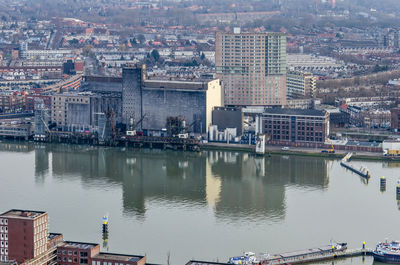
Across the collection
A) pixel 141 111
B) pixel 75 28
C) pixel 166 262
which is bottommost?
pixel 166 262

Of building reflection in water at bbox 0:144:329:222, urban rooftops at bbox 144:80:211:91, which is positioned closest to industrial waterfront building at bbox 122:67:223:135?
urban rooftops at bbox 144:80:211:91

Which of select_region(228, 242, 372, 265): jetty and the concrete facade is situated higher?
the concrete facade

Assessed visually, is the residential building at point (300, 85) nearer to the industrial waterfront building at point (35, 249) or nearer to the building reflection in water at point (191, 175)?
the building reflection in water at point (191, 175)

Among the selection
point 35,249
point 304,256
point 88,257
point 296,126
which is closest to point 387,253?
point 304,256

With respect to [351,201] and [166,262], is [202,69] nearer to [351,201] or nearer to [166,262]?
[351,201]

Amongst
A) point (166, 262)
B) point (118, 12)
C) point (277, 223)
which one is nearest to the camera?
point (166, 262)

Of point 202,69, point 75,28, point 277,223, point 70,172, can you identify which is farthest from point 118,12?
point 277,223

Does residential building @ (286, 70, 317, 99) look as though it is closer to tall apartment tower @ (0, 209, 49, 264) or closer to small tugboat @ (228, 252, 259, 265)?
small tugboat @ (228, 252, 259, 265)
